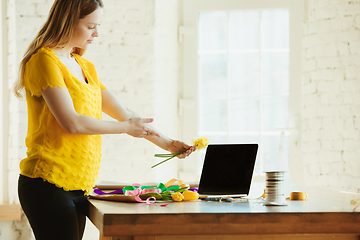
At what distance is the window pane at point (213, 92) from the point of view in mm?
3336

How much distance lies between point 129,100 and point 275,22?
1412 millimetres

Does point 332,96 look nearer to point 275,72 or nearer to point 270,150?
point 275,72

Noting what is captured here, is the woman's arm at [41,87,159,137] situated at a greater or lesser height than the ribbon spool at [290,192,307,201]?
greater

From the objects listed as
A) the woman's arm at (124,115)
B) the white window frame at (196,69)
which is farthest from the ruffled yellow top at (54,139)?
the white window frame at (196,69)

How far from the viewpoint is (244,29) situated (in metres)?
3.30

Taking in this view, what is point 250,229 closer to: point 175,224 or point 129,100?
point 175,224

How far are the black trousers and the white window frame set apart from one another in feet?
6.78

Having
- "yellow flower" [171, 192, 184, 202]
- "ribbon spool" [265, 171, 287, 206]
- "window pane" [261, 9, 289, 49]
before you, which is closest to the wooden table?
"ribbon spool" [265, 171, 287, 206]

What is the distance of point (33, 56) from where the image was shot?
4.42 ft

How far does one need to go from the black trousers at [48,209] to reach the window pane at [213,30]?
230 cm

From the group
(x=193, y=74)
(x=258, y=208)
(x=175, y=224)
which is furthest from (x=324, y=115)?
(x=175, y=224)

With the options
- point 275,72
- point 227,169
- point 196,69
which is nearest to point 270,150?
point 275,72

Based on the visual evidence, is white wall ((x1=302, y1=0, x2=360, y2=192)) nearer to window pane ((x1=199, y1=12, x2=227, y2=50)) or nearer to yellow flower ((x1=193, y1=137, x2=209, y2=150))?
window pane ((x1=199, y1=12, x2=227, y2=50))

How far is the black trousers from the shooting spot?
4.12 ft
